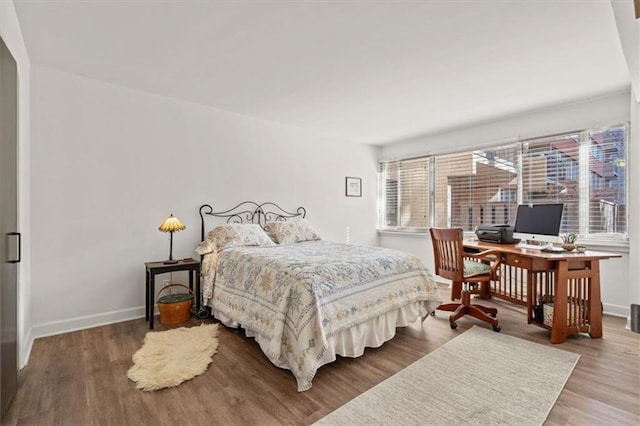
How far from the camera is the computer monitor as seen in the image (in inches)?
127

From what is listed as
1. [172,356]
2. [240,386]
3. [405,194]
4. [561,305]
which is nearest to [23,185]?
[172,356]

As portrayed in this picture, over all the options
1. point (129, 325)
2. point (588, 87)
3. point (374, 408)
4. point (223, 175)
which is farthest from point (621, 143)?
point (129, 325)

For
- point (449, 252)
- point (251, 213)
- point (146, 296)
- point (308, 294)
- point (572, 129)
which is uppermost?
point (572, 129)

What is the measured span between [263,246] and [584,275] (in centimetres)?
316

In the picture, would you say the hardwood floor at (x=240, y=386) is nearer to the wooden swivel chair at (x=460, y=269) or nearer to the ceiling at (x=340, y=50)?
the wooden swivel chair at (x=460, y=269)

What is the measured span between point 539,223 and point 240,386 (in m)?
3.36

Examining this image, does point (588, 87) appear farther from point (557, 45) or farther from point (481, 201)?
point (481, 201)

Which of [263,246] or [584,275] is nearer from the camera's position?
[584,275]

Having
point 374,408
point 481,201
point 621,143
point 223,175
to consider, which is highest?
point 621,143

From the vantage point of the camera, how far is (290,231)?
4.08 metres

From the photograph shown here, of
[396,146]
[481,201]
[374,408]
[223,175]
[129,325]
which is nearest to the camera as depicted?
[374,408]

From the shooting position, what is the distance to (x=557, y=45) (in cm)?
251

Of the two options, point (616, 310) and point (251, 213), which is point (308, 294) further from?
point (616, 310)

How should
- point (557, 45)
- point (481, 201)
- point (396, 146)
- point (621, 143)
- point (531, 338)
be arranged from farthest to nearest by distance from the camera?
point (396, 146)
point (481, 201)
point (621, 143)
point (531, 338)
point (557, 45)
